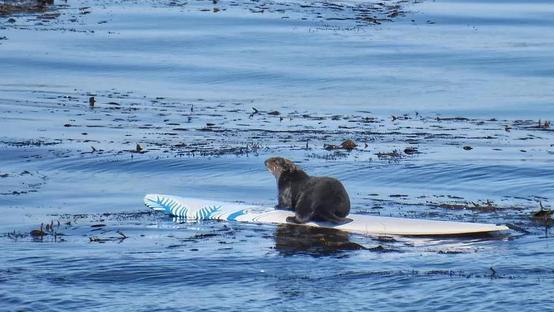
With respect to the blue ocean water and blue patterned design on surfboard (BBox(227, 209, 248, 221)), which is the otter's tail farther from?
blue patterned design on surfboard (BBox(227, 209, 248, 221))

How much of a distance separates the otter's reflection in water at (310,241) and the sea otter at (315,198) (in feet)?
0.50

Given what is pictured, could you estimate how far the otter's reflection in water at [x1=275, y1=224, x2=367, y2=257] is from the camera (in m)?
12.2

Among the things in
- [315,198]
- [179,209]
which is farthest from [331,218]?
[179,209]

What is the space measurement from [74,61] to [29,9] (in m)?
7.28

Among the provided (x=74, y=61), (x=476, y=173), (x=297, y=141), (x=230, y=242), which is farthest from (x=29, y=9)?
(x=230, y=242)

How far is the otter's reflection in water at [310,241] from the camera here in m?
12.2

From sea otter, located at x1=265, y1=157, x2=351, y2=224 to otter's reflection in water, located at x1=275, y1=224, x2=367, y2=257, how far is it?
15 centimetres

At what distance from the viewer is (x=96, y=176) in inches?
647

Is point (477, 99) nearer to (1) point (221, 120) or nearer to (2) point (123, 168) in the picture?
(1) point (221, 120)

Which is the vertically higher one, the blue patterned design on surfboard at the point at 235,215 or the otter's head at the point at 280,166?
the otter's head at the point at 280,166

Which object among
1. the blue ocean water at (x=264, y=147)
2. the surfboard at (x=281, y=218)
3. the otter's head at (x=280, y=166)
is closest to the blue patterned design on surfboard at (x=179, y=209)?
the surfboard at (x=281, y=218)

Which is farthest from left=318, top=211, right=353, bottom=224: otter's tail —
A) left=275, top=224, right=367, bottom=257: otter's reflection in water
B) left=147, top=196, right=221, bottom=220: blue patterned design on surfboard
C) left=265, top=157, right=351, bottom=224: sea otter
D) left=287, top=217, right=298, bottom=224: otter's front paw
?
left=147, top=196, right=221, bottom=220: blue patterned design on surfboard

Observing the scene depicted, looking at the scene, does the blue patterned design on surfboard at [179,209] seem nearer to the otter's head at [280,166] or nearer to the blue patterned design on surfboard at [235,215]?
the blue patterned design on surfboard at [235,215]

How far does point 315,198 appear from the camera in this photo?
522 inches
